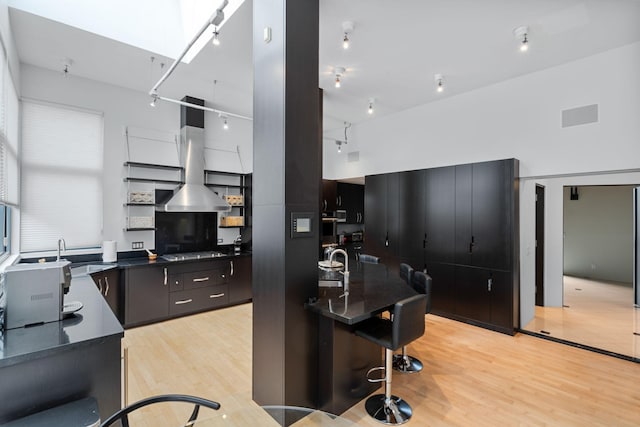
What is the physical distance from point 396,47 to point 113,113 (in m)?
4.31

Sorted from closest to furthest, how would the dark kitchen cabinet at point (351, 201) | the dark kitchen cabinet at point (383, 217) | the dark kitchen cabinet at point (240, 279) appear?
the dark kitchen cabinet at point (240, 279)
the dark kitchen cabinet at point (383, 217)
the dark kitchen cabinet at point (351, 201)

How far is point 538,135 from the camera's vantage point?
401 centimetres

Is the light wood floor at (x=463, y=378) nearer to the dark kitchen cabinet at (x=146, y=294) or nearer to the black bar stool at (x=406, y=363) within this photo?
the black bar stool at (x=406, y=363)

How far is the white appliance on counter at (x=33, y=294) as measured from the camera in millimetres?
1727

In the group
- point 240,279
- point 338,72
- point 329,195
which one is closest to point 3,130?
point 240,279

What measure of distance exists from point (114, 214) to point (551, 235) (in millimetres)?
7252

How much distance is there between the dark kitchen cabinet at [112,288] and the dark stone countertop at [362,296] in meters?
2.92

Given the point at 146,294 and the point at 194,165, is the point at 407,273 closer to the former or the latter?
the point at 146,294

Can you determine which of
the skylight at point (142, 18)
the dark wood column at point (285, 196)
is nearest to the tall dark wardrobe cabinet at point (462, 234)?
the dark wood column at point (285, 196)

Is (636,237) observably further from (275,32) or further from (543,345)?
(275,32)

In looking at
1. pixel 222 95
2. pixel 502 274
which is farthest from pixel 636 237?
pixel 222 95

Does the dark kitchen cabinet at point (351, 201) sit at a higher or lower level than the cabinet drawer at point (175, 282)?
higher

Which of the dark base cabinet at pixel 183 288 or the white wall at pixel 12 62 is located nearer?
the white wall at pixel 12 62

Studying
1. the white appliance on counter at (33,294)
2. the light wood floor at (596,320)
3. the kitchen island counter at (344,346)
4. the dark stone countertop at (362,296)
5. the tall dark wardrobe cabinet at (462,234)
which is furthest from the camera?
the tall dark wardrobe cabinet at (462,234)
